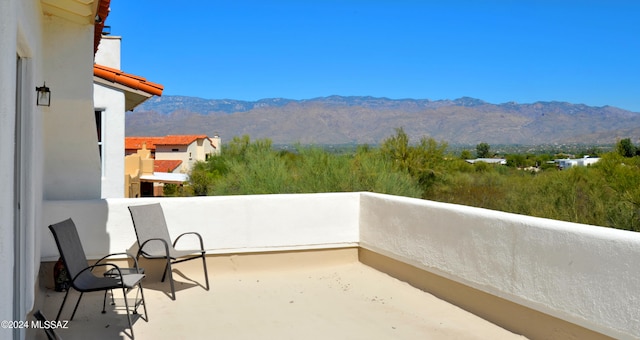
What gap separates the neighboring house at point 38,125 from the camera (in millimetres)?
2654

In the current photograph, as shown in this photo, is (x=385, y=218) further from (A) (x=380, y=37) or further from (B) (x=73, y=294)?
(A) (x=380, y=37)

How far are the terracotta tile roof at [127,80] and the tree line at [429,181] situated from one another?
7.96 ft

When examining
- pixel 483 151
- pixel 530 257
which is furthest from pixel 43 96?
pixel 483 151

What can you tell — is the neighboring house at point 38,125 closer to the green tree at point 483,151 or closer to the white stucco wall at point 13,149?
the white stucco wall at point 13,149

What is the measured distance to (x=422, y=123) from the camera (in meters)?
95.2

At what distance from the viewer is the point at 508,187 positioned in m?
18.6

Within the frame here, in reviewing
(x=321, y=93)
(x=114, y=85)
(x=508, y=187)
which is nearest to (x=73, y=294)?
(x=114, y=85)

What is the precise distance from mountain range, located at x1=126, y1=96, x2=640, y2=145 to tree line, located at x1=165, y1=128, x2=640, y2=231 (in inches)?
2113

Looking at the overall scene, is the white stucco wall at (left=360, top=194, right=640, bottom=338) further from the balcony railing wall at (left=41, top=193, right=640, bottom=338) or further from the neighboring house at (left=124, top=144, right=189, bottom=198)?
the neighboring house at (left=124, top=144, right=189, bottom=198)

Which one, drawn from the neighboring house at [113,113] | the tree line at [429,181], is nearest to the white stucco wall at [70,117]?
the neighboring house at [113,113]

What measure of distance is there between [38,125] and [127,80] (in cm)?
499

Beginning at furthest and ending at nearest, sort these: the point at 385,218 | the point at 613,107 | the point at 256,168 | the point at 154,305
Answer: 1. the point at 613,107
2. the point at 256,168
3. the point at 385,218
4. the point at 154,305

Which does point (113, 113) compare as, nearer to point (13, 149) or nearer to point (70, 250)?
point (70, 250)

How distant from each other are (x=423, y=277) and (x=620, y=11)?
252ft
